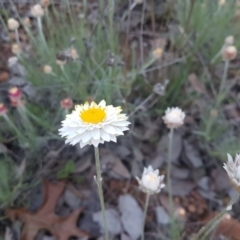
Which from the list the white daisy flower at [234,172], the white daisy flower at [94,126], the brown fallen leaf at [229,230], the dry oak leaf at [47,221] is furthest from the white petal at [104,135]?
the brown fallen leaf at [229,230]

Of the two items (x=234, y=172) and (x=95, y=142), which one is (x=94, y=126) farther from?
(x=234, y=172)

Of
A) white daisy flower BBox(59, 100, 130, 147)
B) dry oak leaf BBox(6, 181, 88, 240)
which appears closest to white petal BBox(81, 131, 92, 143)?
white daisy flower BBox(59, 100, 130, 147)

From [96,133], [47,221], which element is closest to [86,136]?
[96,133]

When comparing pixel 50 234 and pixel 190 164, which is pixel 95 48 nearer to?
pixel 190 164

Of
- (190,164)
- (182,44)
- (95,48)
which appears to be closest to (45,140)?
(95,48)

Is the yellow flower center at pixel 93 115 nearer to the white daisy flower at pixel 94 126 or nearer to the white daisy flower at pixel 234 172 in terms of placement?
the white daisy flower at pixel 94 126

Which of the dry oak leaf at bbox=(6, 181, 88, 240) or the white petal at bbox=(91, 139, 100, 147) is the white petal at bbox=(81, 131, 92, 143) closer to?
the white petal at bbox=(91, 139, 100, 147)

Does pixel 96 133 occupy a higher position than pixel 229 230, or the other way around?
pixel 96 133

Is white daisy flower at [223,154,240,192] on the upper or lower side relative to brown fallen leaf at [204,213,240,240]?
lower
